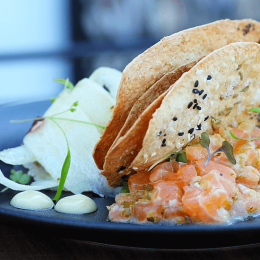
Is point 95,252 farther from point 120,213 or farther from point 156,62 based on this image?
point 156,62

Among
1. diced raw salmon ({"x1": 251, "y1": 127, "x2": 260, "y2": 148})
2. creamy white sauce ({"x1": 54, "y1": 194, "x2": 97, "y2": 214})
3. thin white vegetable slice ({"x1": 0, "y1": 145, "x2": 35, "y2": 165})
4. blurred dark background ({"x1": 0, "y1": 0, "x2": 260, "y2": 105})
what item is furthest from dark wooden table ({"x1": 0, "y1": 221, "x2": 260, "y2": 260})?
blurred dark background ({"x1": 0, "y1": 0, "x2": 260, "y2": 105})

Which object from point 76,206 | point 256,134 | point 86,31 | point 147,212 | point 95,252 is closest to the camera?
point 95,252

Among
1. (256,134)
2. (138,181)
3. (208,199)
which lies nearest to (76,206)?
(138,181)

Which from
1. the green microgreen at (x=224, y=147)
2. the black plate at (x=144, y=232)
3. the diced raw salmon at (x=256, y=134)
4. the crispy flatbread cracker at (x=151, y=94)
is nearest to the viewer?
the black plate at (x=144, y=232)

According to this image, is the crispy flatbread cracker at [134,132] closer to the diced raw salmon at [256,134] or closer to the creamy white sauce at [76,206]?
the creamy white sauce at [76,206]

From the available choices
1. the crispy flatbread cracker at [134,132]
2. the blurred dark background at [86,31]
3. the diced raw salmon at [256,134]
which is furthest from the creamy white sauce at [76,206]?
the blurred dark background at [86,31]

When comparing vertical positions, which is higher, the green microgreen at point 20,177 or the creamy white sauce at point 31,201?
the creamy white sauce at point 31,201
